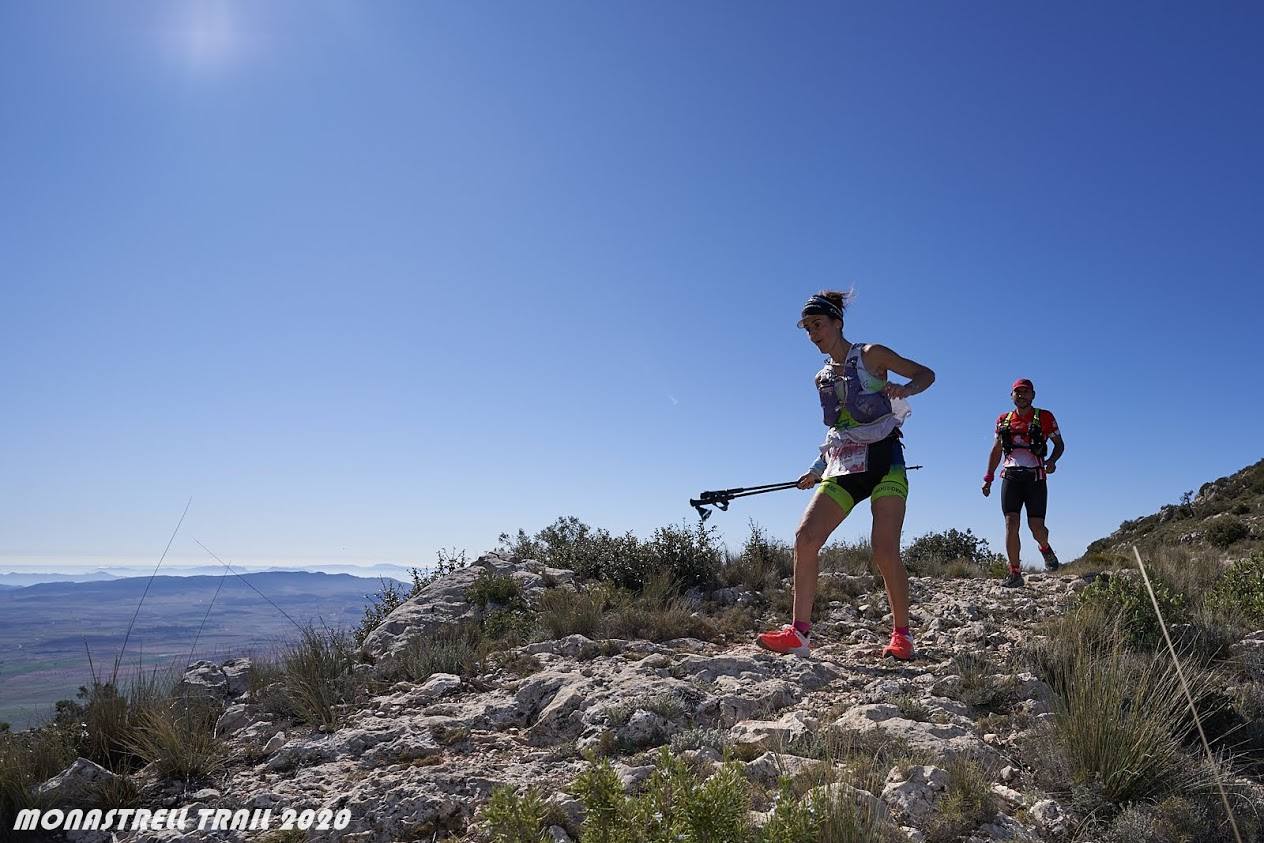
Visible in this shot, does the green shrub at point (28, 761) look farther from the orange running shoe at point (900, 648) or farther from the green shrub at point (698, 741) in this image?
the orange running shoe at point (900, 648)

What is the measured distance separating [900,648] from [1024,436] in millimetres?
4131

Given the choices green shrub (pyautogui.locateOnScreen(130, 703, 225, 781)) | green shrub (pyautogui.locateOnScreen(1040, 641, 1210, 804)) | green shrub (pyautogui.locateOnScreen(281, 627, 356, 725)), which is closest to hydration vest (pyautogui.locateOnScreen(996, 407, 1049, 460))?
green shrub (pyautogui.locateOnScreen(1040, 641, 1210, 804))

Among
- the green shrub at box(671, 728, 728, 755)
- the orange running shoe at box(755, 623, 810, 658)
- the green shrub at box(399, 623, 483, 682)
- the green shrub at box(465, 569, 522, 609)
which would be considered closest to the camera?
the green shrub at box(671, 728, 728, 755)

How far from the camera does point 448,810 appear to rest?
115 inches

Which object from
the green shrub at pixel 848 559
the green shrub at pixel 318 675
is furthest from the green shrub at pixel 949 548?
the green shrub at pixel 318 675

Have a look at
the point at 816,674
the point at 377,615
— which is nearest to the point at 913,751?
the point at 816,674

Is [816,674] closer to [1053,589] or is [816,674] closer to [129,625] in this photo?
[1053,589]

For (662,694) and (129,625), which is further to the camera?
(129,625)

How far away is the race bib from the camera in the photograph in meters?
4.50

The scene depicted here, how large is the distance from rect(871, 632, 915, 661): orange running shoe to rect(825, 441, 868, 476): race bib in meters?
1.21

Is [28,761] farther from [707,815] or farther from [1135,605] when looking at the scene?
[1135,605]

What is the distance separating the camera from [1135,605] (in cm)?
459

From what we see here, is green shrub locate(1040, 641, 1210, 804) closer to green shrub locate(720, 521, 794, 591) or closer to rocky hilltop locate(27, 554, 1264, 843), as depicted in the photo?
rocky hilltop locate(27, 554, 1264, 843)

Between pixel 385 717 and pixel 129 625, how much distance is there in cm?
195
